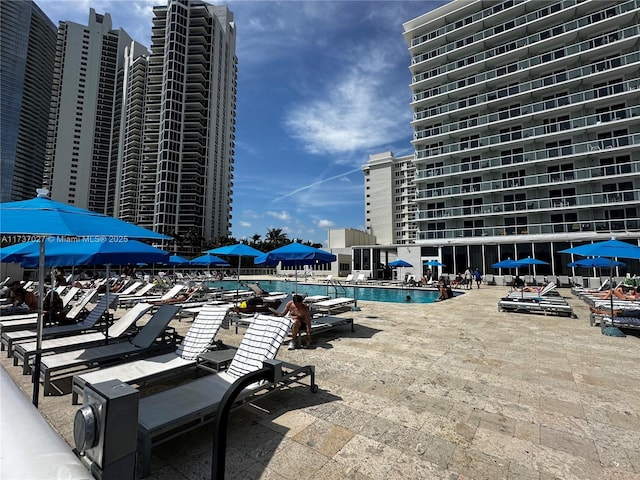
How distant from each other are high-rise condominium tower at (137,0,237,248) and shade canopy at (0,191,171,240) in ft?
215

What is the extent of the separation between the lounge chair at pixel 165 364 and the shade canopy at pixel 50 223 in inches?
61.4

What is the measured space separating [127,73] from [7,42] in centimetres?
6782

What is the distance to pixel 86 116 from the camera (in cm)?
8319

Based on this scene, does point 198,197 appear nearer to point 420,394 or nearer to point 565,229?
point 565,229

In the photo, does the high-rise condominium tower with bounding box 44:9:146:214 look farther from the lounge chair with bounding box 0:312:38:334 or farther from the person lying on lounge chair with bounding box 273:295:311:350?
the person lying on lounge chair with bounding box 273:295:311:350

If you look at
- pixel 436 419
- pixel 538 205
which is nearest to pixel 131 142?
pixel 538 205

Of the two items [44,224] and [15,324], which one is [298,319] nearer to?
[44,224]

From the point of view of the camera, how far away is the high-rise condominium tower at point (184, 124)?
6675 cm

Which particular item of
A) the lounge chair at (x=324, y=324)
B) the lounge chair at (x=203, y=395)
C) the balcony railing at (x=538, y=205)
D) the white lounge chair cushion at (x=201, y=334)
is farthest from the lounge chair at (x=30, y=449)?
the balcony railing at (x=538, y=205)

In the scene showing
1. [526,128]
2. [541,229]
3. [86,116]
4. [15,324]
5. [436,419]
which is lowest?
[436,419]

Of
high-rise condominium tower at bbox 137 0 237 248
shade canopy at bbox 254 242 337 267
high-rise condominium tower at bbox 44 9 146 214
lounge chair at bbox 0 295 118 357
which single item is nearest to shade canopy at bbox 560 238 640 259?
shade canopy at bbox 254 242 337 267

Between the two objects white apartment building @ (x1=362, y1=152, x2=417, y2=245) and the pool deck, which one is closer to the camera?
the pool deck

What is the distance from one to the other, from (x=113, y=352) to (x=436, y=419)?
4527 millimetres

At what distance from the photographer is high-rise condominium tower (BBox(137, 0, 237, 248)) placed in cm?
6675
